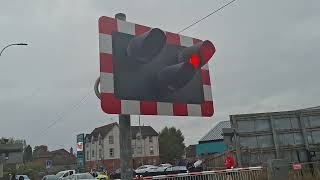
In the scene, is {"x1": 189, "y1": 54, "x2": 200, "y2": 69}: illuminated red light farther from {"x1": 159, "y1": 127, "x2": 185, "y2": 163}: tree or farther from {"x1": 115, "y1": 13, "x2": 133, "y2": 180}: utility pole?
{"x1": 159, "y1": 127, "x2": 185, "y2": 163}: tree

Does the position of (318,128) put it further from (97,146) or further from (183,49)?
(97,146)

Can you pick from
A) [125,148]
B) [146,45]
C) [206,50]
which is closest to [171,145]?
[206,50]

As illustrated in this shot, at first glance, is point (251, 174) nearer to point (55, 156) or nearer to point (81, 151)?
point (81, 151)

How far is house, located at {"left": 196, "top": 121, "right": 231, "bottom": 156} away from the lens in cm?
6012

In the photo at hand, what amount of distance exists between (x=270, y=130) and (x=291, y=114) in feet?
1.43

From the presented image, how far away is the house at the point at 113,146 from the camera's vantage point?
3268 inches

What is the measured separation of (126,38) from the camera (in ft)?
10.9

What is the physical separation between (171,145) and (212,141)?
94.9ft

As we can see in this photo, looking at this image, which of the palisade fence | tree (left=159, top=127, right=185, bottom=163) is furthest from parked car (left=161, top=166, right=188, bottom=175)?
tree (left=159, top=127, right=185, bottom=163)

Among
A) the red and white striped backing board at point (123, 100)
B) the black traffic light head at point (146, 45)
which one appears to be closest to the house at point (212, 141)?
the red and white striped backing board at point (123, 100)

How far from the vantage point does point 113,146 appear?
84.5 meters

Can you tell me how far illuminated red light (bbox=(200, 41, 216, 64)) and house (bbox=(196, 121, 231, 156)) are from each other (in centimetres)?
5631

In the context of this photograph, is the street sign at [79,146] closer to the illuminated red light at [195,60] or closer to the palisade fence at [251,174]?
the palisade fence at [251,174]

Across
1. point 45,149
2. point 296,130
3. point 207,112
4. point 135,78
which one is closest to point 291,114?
point 296,130
